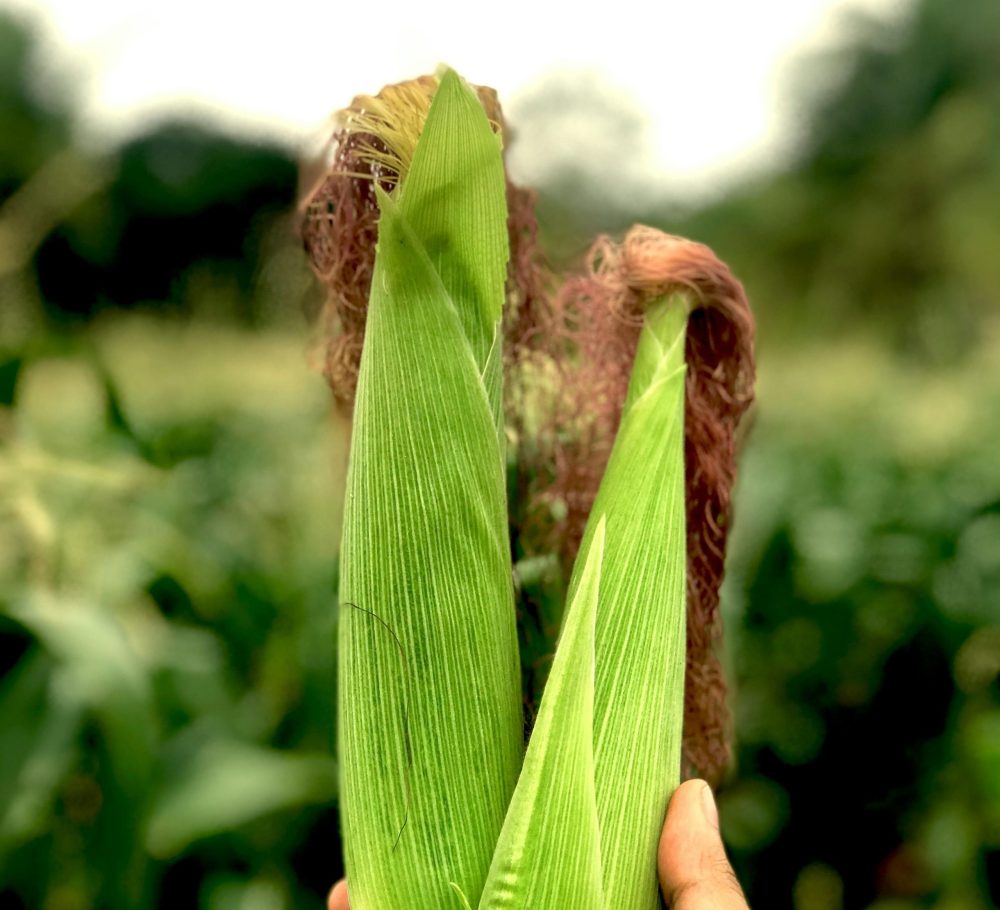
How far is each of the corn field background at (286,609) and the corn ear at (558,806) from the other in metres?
0.32

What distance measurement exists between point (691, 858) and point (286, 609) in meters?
1.52

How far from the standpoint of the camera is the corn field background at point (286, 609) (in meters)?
1.30

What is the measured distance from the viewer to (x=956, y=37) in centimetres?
952

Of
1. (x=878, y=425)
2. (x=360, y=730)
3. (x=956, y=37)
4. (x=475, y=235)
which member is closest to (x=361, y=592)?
(x=360, y=730)

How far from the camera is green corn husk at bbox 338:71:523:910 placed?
18.4 inches

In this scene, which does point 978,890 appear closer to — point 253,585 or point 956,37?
point 253,585

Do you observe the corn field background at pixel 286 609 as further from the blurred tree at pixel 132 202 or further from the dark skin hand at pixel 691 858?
the dark skin hand at pixel 691 858

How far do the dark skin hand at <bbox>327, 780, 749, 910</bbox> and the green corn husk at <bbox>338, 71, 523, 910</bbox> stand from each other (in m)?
0.10

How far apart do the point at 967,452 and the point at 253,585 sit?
5.95 ft

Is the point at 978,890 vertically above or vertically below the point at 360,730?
below

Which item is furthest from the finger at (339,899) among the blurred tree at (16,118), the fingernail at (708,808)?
the blurred tree at (16,118)

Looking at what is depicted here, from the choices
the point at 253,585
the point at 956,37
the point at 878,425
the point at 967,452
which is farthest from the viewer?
the point at 956,37

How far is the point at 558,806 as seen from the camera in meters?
0.44

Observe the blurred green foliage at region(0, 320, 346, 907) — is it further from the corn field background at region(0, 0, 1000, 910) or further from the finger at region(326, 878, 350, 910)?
the finger at region(326, 878, 350, 910)
